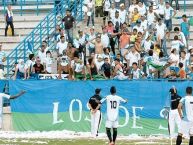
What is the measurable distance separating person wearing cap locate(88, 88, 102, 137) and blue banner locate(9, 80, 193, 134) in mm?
1219

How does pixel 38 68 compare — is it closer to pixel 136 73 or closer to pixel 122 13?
pixel 136 73

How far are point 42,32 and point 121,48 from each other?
17.1ft

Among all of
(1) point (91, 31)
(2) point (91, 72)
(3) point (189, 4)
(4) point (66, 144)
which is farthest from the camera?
(3) point (189, 4)

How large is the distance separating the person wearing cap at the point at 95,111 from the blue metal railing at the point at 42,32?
7.37m

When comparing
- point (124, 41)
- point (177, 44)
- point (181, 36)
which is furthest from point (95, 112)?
point (181, 36)

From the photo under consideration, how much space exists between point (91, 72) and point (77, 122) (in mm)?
2426

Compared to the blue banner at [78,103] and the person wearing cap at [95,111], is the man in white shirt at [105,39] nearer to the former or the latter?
the blue banner at [78,103]

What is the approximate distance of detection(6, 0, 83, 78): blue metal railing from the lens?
34719 mm

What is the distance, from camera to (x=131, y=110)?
2894 cm

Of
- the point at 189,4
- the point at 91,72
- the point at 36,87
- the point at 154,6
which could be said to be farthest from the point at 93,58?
the point at 189,4

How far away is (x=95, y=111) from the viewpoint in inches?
1088

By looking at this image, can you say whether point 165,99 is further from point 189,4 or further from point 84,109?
point 189,4

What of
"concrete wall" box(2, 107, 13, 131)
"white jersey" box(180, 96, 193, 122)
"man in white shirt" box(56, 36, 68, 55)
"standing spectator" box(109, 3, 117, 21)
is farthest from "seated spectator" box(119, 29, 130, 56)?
"white jersey" box(180, 96, 193, 122)

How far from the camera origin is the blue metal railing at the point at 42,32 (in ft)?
114
